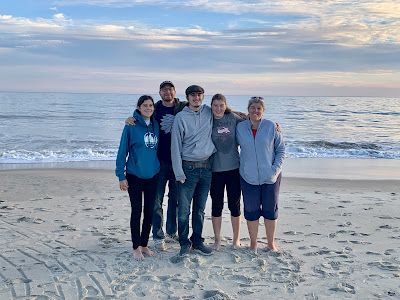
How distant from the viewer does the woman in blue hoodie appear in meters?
4.54

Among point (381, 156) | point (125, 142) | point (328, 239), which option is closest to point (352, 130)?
point (381, 156)

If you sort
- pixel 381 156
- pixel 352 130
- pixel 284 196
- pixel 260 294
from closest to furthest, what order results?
pixel 260 294 < pixel 284 196 < pixel 381 156 < pixel 352 130

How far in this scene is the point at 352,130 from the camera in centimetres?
2580

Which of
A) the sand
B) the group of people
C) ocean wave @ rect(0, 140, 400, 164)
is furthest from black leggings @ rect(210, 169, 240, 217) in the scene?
ocean wave @ rect(0, 140, 400, 164)

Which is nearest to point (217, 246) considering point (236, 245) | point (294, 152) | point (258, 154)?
point (236, 245)

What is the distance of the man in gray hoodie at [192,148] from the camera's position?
455cm

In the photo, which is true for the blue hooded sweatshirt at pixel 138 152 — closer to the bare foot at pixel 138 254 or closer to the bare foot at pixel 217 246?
the bare foot at pixel 138 254

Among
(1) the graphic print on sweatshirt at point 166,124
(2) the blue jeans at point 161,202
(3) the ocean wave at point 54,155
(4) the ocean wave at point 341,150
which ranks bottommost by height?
(3) the ocean wave at point 54,155

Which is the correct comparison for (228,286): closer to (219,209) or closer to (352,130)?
(219,209)

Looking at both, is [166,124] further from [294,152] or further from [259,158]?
[294,152]

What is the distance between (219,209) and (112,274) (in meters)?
1.48

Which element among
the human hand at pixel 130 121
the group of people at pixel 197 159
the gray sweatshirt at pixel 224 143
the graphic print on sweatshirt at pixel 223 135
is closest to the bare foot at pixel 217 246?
the group of people at pixel 197 159

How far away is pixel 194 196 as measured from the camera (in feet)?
16.0

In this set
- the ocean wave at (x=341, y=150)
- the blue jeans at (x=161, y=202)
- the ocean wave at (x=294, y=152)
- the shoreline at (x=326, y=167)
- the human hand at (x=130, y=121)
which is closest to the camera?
the human hand at (x=130, y=121)
